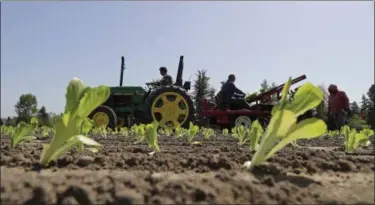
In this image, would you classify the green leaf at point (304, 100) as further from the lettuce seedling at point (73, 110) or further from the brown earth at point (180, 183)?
the lettuce seedling at point (73, 110)

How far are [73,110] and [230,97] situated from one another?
788 cm

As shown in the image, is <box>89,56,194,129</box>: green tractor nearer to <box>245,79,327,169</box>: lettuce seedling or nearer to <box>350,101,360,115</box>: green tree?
<box>245,79,327,169</box>: lettuce seedling

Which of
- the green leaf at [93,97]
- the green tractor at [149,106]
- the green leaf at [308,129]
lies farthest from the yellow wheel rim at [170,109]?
the green leaf at [308,129]

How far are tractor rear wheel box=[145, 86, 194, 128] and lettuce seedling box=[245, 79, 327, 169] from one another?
6.66m

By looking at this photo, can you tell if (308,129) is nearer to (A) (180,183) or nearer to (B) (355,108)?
(A) (180,183)

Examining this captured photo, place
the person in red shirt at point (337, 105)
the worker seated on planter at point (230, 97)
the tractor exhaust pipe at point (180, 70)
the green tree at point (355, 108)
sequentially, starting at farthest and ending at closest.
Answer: the green tree at point (355, 108) → the tractor exhaust pipe at point (180, 70) → the worker seated on planter at point (230, 97) → the person in red shirt at point (337, 105)

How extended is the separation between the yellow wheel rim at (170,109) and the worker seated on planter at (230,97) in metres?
1.28

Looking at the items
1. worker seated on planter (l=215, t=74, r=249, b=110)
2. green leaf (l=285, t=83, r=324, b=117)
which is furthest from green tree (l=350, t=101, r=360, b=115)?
green leaf (l=285, t=83, r=324, b=117)

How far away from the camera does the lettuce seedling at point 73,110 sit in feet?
5.26

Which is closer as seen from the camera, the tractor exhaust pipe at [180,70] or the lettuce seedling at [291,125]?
the lettuce seedling at [291,125]

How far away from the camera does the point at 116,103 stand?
33.4 feet

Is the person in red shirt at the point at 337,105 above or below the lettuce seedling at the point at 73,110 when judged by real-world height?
above

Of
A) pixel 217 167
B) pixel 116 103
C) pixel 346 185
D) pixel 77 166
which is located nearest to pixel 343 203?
pixel 346 185

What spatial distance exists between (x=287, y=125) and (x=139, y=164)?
64 cm
